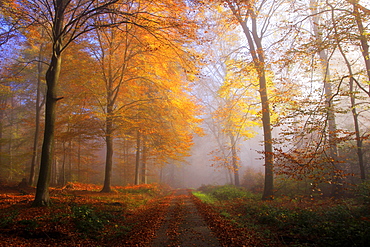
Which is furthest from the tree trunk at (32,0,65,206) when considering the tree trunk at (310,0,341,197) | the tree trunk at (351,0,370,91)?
the tree trunk at (351,0,370,91)

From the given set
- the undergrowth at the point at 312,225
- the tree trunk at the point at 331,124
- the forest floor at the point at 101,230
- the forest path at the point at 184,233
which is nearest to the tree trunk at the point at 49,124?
the forest floor at the point at 101,230

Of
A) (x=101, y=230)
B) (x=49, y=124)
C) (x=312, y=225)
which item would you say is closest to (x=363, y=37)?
(x=312, y=225)

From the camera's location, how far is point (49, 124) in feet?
26.4

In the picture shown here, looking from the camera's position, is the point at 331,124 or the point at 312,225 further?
the point at 331,124

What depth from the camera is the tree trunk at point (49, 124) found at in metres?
7.68

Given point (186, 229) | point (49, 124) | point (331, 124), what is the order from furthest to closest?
point (331, 124)
point (49, 124)
point (186, 229)

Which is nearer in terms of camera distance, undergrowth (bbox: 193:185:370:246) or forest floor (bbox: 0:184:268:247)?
undergrowth (bbox: 193:185:370:246)

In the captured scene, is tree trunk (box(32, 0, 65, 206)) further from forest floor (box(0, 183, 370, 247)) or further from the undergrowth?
the undergrowth

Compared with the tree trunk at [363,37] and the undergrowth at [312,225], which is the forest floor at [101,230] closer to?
the undergrowth at [312,225]

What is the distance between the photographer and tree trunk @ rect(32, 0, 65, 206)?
25.2 feet

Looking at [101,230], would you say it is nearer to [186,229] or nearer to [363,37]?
[186,229]

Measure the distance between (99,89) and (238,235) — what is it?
1168cm

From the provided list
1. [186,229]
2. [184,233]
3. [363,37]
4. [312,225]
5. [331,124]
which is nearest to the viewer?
[312,225]

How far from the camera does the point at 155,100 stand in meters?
13.8
